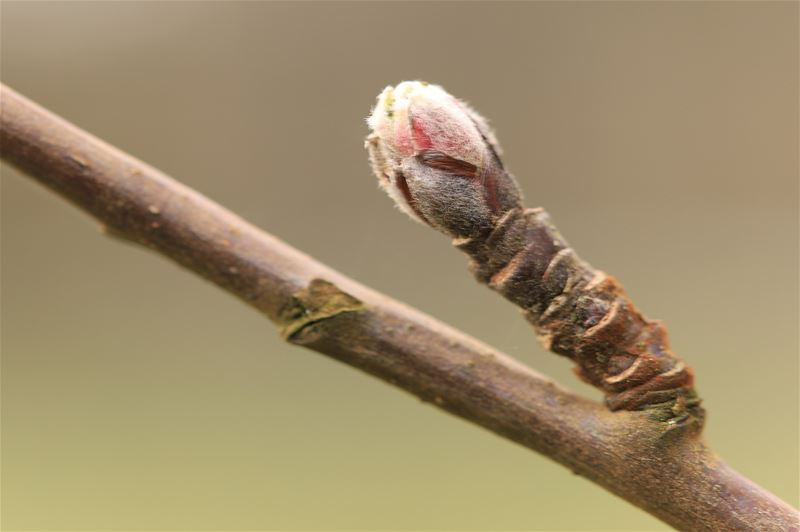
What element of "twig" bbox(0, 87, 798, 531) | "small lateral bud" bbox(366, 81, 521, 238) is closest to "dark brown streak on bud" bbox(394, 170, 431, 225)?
"small lateral bud" bbox(366, 81, 521, 238)

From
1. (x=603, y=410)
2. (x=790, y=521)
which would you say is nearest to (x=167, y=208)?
(x=603, y=410)

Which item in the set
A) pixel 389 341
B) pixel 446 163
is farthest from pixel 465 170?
pixel 389 341

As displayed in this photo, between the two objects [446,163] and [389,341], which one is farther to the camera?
[389,341]

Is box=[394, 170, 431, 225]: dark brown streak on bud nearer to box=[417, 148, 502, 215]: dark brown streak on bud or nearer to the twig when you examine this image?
box=[417, 148, 502, 215]: dark brown streak on bud

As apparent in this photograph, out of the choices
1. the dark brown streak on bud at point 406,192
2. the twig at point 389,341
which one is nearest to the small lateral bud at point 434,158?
the dark brown streak on bud at point 406,192

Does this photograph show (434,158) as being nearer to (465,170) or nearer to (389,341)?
(465,170)

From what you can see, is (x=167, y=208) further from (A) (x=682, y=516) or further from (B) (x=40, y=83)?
(B) (x=40, y=83)
